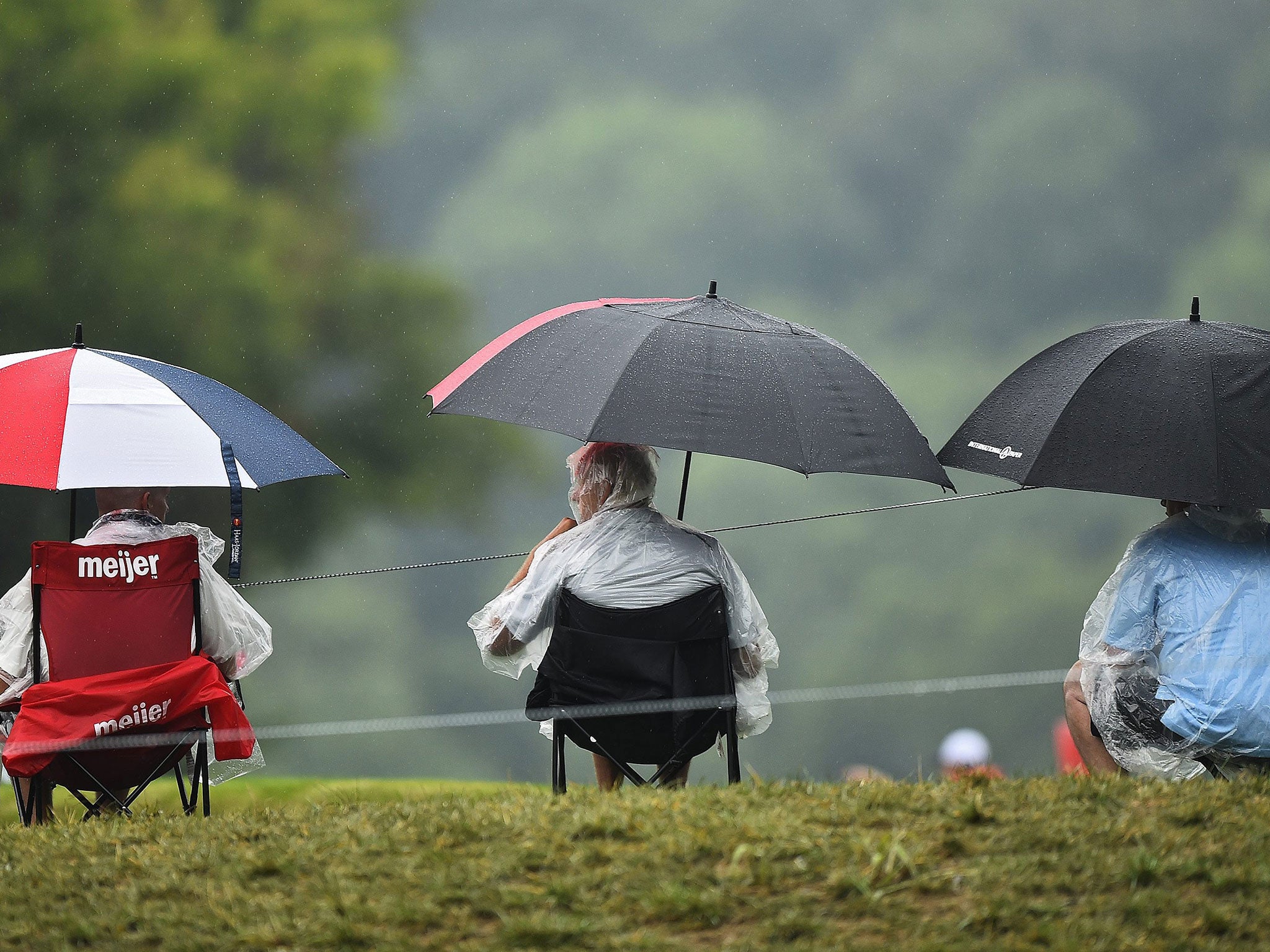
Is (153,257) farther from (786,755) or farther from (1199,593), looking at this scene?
(1199,593)

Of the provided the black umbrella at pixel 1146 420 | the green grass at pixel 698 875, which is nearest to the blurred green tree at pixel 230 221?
the black umbrella at pixel 1146 420

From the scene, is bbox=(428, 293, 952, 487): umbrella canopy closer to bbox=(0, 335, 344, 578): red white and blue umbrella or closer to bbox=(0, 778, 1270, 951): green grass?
bbox=(0, 335, 344, 578): red white and blue umbrella

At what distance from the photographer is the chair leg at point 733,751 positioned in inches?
138

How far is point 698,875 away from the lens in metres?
2.47

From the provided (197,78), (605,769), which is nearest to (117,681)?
(605,769)

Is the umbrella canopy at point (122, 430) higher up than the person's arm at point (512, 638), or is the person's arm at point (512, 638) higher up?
the umbrella canopy at point (122, 430)

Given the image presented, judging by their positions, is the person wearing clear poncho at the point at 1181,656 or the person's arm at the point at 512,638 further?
the person's arm at the point at 512,638

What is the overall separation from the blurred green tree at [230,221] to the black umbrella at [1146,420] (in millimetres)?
8313

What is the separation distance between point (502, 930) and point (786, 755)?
862 centimetres

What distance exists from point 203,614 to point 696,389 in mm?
1404

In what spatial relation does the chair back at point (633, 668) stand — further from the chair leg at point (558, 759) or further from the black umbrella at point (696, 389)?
the black umbrella at point (696, 389)

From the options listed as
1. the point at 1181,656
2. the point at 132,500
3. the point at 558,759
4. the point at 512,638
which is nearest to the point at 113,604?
the point at 132,500

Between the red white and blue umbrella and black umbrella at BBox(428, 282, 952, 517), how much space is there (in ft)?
1.68

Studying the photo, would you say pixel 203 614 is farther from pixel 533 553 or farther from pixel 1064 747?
pixel 1064 747
